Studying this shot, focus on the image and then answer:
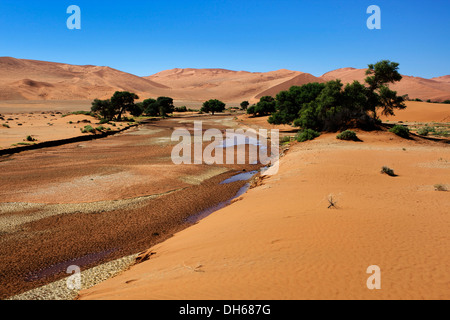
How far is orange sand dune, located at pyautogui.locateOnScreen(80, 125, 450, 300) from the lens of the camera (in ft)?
15.4

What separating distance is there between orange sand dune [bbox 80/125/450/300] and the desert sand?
0.7 inches

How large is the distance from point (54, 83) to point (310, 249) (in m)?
175

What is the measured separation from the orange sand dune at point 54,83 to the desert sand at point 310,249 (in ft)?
439

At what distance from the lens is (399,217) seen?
797cm

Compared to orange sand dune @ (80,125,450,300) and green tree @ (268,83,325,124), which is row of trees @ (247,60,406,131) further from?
orange sand dune @ (80,125,450,300)

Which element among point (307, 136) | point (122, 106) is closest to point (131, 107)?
point (122, 106)

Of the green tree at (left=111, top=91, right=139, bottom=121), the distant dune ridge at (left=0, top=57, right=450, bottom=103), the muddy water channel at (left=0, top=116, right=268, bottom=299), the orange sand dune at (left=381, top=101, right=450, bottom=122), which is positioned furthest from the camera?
the distant dune ridge at (left=0, top=57, right=450, bottom=103)

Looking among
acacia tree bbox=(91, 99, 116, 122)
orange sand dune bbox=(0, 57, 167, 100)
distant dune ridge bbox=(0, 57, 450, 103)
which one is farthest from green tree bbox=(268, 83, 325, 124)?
orange sand dune bbox=(0, 57, 167, 100)

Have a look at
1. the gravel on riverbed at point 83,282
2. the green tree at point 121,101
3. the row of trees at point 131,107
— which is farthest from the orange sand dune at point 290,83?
the gravel on riverbed at point 83,282

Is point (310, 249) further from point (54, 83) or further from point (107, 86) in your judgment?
point (107, 86)

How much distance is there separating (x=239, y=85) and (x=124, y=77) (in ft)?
261
